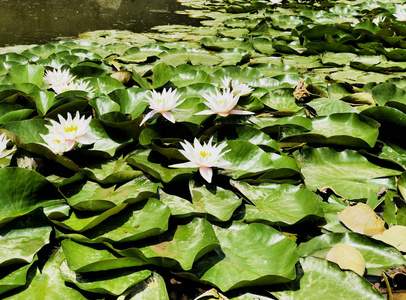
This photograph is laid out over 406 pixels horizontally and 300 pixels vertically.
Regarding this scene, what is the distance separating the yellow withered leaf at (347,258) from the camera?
125 centimetres

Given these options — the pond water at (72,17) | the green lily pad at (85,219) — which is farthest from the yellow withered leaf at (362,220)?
the pond water at (72,17)

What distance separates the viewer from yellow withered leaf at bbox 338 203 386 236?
1.46 meters

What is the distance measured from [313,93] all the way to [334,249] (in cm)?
157

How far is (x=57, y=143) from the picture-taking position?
1561 millimetres

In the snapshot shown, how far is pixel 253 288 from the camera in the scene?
1219mm

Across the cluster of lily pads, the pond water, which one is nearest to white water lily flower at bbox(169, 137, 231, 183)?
the cluster of lily pads

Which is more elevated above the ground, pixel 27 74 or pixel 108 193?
pixel 27 74

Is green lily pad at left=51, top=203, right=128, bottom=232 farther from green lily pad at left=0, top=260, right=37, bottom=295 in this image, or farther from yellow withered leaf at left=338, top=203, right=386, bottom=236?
yellow withered leaf at left=338, top=203, right=386, bottom=236

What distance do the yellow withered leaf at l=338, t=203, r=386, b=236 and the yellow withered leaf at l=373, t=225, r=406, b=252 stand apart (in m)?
0.05

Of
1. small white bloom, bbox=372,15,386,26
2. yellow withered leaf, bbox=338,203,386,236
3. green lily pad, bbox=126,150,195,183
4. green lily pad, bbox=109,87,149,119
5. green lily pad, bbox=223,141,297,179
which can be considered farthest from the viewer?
small white bloom, bbox=372,15,386,26

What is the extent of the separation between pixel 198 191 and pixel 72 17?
5.46 m

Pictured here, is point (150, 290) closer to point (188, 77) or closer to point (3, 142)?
point (3, 142)

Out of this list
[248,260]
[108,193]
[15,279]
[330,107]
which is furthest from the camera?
[330,107]

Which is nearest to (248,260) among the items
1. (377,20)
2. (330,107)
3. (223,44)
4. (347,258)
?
(347,258)
